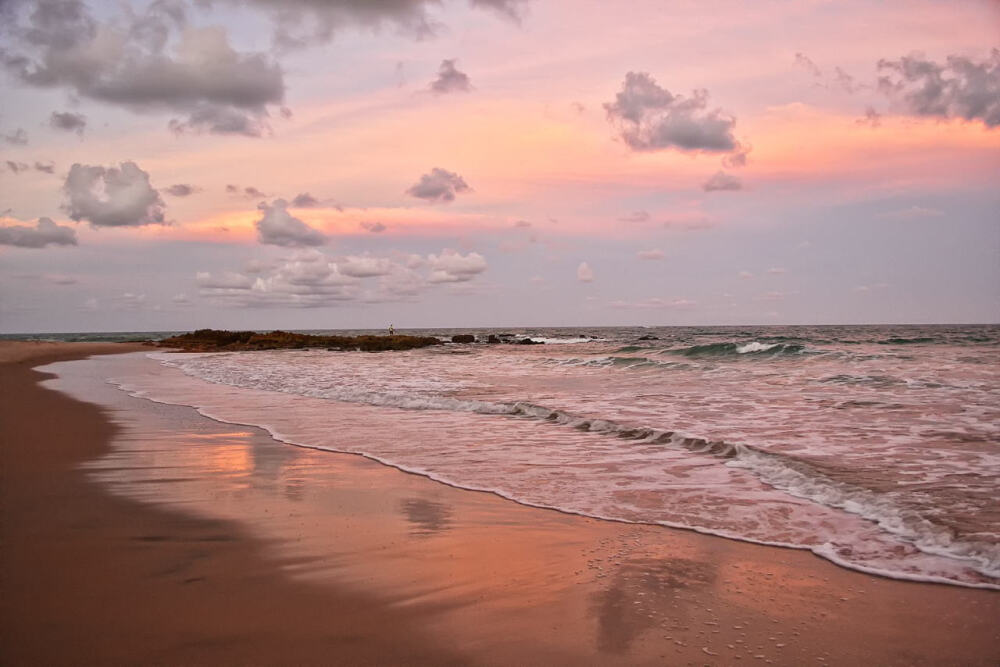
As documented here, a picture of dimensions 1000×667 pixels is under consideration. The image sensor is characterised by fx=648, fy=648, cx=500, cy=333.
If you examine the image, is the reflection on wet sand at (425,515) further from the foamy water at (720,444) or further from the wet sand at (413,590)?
the foamy water at (720,444)

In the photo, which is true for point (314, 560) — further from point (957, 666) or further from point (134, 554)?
point (957, 666)

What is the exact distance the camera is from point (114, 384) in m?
22.3

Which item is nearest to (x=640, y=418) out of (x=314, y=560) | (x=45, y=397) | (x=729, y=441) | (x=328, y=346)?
(x=729, y=441)

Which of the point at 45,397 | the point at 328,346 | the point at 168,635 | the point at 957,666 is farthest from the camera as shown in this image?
the point at 328,346

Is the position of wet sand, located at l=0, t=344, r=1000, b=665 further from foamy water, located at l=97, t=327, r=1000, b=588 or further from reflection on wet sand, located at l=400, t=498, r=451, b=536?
foamy water, located at l=97, t=327, r=1000, b=588

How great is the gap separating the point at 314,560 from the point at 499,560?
4.60ft

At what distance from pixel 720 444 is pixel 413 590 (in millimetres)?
6383

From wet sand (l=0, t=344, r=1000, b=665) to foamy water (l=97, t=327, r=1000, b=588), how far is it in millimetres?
749

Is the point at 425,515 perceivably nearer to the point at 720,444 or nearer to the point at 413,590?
the point at 413,590

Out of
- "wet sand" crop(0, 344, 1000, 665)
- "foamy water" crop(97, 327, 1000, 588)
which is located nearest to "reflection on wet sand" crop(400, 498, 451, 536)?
"wet sand" crop(0, 344, 1000, 665)

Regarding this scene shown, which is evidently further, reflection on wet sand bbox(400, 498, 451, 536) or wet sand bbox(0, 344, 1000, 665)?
reflection on wet sand bbox(400, 498, 451, 536)

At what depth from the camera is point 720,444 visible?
9.45 m

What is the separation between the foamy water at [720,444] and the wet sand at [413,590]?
0.75 metres

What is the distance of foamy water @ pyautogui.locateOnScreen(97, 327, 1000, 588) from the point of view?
5.75m
